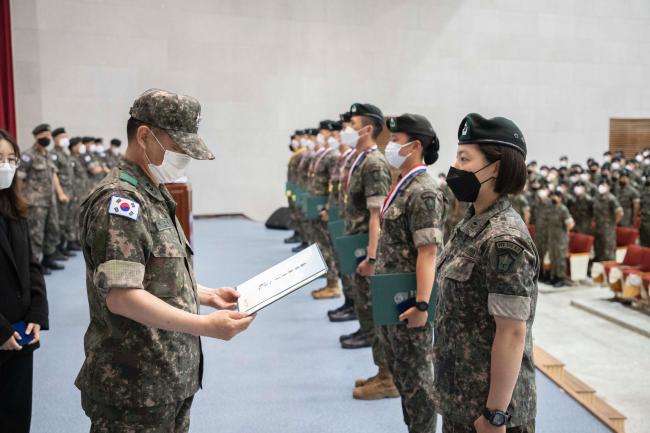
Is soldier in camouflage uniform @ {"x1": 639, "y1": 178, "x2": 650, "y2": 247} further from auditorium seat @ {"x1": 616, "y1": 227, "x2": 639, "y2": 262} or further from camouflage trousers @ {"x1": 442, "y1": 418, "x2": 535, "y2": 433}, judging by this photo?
camouflage trousers @ {"x1": 442, "y1": 418, "x2": 535, "y2": 433}

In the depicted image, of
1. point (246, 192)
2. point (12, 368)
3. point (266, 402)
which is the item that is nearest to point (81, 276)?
point (266, 402)

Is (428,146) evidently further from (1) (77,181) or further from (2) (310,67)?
(2) (310,67)

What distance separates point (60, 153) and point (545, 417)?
640 centimetres

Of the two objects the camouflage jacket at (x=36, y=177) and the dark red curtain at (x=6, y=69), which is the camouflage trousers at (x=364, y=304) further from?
the dark red curtain at (x=6, y=69)

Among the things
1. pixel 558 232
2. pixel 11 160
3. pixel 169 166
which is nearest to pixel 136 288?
pixel 169 166

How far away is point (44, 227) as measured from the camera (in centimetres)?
602

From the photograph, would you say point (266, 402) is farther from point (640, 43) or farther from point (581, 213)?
point (640, 43)

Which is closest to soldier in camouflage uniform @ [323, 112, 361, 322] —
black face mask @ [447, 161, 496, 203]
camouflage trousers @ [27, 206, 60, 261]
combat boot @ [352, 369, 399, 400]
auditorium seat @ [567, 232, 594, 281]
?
combat boot @ [352, 369, 399, 400]

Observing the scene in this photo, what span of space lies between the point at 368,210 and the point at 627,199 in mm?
7708

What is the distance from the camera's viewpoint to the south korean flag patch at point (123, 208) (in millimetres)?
1315

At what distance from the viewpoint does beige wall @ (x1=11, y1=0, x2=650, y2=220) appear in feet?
32.4

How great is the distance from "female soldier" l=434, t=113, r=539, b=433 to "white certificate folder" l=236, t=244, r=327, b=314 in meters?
0.37

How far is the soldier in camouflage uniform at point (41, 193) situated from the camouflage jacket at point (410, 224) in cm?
448

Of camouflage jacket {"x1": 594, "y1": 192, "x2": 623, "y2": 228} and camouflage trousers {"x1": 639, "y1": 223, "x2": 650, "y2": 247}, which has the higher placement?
camouflage jacket {"x1": 594, "y1": 192, "x2": 623, "y2": 228}
